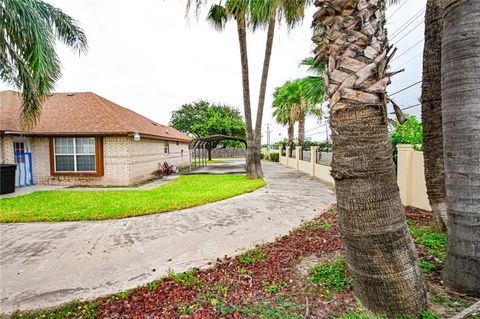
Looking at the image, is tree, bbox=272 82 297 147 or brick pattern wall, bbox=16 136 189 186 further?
tree, bbox=272 82 297 147

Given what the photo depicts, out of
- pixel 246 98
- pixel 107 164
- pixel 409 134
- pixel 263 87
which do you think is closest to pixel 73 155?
pixel 107 164

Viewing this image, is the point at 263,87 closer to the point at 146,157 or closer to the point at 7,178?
the point at 146,157

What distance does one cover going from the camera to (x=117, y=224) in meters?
6.18

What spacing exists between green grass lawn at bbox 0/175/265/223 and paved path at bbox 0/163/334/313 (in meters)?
0.50

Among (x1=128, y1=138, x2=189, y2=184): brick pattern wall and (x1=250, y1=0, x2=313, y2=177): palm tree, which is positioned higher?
(x1=250, y1=0, x2=313, y2=177): palm tree

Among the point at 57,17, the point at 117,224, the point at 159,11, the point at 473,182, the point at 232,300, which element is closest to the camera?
the point at 473,182

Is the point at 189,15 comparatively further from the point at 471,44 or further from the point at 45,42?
the point at 471,44

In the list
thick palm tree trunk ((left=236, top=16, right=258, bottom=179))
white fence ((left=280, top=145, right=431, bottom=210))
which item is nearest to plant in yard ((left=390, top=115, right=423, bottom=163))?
white fence ((left=280, top=145, right=431, bottom=210))

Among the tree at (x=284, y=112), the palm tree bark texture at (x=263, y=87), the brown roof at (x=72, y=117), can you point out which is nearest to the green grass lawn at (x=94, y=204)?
the brown roof at (x=72, y=117)

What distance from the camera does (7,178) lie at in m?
10.2

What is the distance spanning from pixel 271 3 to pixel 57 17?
861 cm

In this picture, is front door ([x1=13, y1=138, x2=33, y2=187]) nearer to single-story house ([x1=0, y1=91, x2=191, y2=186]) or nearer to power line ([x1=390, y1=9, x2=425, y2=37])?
single-story house ([x1=0, y1=91, x2=191, y2=186])

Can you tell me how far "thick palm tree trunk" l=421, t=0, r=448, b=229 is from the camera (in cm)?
368

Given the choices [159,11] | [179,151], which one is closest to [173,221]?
[159,11]
